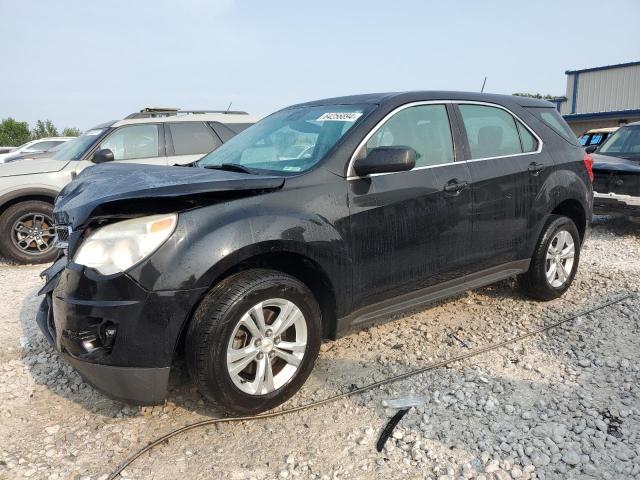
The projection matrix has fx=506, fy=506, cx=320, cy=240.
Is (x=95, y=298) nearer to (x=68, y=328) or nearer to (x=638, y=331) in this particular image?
(x=68, y=328)

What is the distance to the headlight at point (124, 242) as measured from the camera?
2381mm

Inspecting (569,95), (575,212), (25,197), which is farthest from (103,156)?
(569,95)

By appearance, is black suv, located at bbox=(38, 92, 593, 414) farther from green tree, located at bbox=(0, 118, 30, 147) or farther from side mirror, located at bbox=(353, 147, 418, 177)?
green tree, located at bbox=(0, 118, 30, 147)

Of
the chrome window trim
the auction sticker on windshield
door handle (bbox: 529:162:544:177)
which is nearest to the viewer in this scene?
the chrome window trim

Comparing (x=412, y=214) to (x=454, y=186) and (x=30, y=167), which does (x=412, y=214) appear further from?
(x=30, y=167)

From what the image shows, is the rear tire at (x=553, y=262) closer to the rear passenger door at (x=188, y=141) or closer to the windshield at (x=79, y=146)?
the rear passenger door at (x=188, y=141)

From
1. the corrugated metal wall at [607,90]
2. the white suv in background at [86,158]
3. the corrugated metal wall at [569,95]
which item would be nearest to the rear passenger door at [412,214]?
the white suv in background at [86,158]

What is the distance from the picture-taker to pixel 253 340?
269 centimetres

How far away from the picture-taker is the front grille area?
2720 millimetres

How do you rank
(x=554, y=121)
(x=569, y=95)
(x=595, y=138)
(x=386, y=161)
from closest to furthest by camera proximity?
(x=386, y=161) < (x=554, y=121) < (x=595, y=138) < (x=569, y=95)

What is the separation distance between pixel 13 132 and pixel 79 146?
39051 mm

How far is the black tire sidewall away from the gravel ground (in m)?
0.49

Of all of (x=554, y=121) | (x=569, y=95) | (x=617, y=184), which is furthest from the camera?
(x=569, y=95)

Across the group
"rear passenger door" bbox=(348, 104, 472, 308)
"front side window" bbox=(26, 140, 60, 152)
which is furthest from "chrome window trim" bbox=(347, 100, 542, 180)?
"front side window" bbox=(26, 140, 60, 152)
